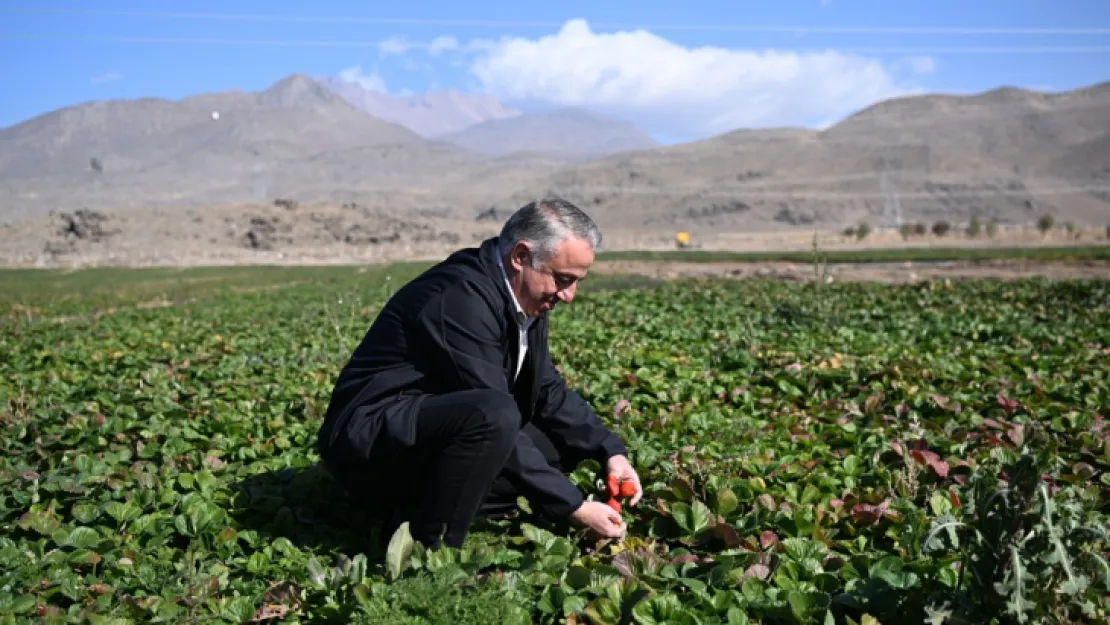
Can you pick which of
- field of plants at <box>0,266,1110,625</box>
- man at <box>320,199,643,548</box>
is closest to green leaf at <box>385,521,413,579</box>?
field of plants at <box>0,266,1110,625</box>

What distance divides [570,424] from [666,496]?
57cm

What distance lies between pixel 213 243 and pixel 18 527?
57.8 meters

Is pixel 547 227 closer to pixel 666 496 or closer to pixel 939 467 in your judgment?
pixel 666 496

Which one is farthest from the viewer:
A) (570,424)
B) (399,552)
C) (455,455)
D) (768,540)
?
(570,424)

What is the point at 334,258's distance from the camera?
51812 millimetres

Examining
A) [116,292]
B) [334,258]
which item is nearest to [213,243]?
[334,258]

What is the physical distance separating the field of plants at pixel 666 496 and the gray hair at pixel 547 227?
113 centimetres

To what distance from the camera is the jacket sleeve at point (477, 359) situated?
4012 mm

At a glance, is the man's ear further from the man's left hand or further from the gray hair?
the man's left hand

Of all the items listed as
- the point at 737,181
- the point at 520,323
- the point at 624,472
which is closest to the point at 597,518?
the point at 624,472

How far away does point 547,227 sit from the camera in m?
4.04

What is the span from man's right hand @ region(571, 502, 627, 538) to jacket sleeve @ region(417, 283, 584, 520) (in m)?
0.04

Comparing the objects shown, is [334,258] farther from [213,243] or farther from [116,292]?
[116,292]

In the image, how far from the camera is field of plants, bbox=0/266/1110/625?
10.6 feet
